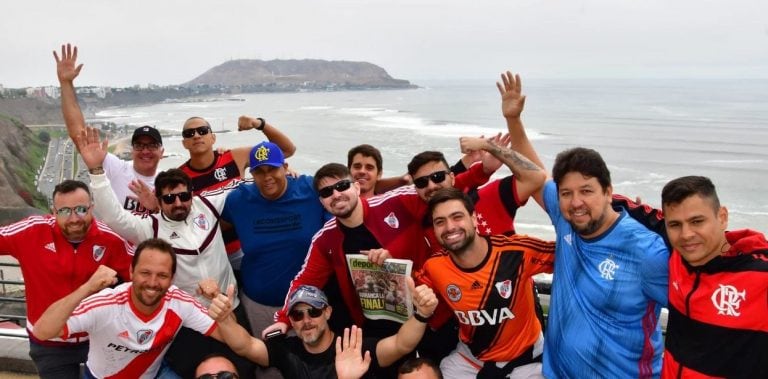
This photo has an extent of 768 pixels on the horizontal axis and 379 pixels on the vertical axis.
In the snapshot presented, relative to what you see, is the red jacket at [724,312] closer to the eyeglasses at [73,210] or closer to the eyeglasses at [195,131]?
the eyeglasses at [73,210]

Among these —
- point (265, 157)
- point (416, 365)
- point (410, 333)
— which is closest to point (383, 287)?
point (410, 333)

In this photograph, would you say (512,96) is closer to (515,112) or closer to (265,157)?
(515,112)

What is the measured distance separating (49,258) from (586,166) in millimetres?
4006

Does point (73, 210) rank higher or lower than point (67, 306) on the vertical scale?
higher

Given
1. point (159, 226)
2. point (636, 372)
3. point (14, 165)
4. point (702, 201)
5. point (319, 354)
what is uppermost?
point (702, 201)

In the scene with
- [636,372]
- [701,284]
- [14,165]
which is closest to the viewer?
[701,284]

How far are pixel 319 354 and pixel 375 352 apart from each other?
42cm

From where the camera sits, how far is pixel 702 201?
9.88 ft

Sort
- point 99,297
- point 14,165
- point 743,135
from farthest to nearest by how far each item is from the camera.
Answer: point 743,135 → point 14,165 → point 99,297

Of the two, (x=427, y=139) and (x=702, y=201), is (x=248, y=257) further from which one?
(x=427, y=139)

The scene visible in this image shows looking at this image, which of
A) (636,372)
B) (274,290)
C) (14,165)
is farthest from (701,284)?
(14,165)

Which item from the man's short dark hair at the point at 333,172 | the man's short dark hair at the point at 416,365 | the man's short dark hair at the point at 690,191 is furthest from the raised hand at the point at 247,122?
the man's short dark hair at the point at 690,191

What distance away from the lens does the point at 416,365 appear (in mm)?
4055

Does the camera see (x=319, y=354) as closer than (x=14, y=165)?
Yes
